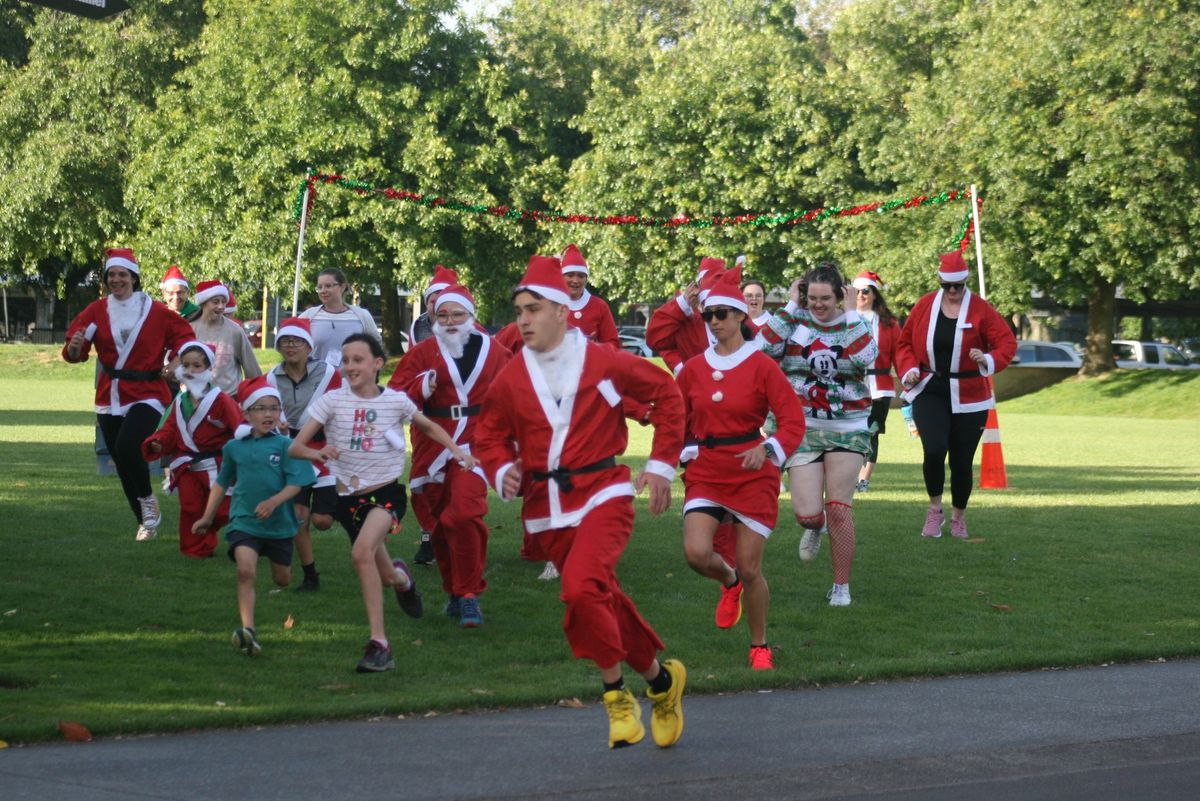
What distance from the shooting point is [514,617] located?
938cm

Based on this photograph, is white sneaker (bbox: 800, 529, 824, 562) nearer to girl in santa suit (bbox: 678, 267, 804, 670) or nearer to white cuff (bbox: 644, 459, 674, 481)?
girl in santa suit (bbox: 678, 267, 804, 670)

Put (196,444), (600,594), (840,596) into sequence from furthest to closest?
(196,444) < (840,596) < (600,594)

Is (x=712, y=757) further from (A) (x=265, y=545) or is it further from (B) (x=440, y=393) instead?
(B) (x=440, y=393)

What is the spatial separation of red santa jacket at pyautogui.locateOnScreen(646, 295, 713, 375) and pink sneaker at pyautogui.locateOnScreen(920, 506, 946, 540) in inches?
114

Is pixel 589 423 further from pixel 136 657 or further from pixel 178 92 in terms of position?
pixel 178 92

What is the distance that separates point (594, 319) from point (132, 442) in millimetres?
3430

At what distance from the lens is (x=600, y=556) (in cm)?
639

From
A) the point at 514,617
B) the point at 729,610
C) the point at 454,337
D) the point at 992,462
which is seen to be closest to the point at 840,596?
the point at 729,610

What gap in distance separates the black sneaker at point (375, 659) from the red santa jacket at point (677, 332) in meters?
3.82

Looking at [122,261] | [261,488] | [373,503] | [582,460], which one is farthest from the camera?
[122,261]

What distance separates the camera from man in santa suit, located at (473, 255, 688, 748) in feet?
20.8

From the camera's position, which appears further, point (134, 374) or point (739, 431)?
point (134, 374)

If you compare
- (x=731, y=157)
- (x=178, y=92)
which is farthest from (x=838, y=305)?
(x=178, y=92)

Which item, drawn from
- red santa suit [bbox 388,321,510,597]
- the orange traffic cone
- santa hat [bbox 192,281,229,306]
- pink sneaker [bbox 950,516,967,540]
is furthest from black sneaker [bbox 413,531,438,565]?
the orange traffic cone
